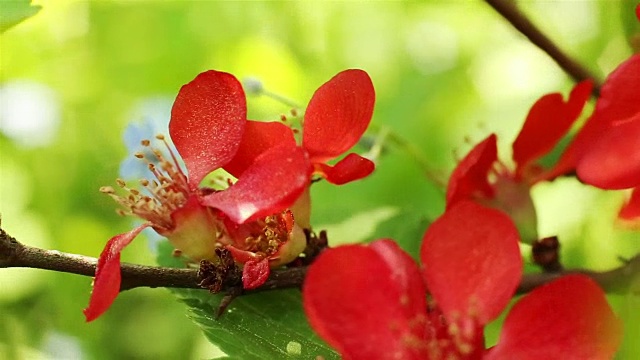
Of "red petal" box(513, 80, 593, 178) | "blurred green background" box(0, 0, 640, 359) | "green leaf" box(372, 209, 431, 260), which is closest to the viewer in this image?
"red petal" box(513, 80, 593, 178)

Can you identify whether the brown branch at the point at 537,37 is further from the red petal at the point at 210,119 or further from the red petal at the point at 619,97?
the red petal at the point at 210,119

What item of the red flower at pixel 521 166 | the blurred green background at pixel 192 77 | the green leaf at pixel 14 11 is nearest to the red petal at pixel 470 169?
the red flower at pixel 521 166

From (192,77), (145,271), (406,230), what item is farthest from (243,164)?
(192,77)

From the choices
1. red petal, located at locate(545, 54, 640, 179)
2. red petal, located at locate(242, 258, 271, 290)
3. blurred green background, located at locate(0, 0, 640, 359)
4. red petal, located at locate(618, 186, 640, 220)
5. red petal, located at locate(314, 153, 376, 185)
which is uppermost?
red petal, located at locate(545, 54, 640, 179)

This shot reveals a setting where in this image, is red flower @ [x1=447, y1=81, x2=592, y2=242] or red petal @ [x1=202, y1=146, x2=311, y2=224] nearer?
red petal @ [x1=202, y1=146, x2=311, y2=224]

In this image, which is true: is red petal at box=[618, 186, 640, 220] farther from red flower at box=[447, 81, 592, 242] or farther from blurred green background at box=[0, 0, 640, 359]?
blurred green background at box=[0, 0, 640, 359]

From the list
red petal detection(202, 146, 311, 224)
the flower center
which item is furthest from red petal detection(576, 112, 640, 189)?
the flower center
